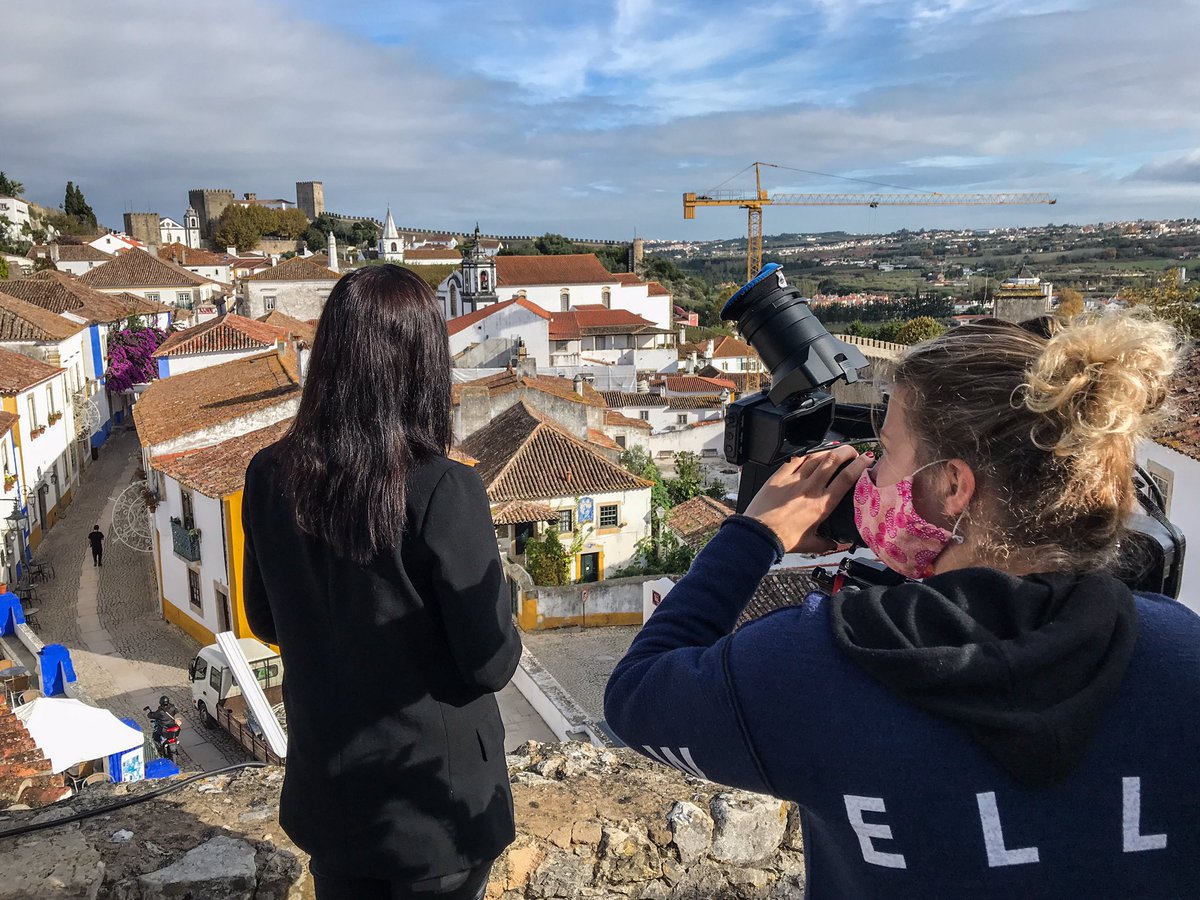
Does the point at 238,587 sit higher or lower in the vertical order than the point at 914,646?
lower

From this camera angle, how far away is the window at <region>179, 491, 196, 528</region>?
43.2 feet

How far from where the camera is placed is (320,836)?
173 centimetres

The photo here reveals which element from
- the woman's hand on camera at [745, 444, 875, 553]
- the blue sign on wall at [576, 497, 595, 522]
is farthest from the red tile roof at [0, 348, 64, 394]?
the woman's hand on camera at [745, 444, 875, 553]

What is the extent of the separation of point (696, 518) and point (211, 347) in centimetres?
1226

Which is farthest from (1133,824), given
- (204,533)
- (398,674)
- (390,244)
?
(390,244)

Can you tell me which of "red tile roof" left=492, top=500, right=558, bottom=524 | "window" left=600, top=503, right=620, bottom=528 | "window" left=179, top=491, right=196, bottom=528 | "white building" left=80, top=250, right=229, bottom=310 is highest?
"white building" left=80, top=250, right=229, bottom=310

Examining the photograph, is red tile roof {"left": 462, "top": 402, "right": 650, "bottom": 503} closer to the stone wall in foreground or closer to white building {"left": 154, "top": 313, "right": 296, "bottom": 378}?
white building {"left": 154, "top": 313, "right": 296, "bottom": 378}

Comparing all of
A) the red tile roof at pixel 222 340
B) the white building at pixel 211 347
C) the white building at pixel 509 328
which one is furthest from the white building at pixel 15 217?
the white building at pixel 211 347

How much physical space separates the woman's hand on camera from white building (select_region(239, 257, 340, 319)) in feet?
142

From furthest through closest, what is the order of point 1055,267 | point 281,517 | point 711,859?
1. point 1055,267
2. point 711,859
3. point 281,517

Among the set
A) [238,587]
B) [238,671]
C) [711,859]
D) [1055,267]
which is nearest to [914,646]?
[711,859]

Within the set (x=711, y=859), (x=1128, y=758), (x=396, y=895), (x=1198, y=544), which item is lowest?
(x=1198, y=544)

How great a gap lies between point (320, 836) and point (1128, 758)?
136 cm

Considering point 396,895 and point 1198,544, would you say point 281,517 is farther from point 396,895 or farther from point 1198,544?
point 1198,544
